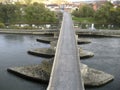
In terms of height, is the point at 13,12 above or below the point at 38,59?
above

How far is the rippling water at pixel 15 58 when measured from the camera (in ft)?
87.4

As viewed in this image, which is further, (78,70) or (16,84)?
(16,84)

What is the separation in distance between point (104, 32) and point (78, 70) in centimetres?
3686

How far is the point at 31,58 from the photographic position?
1468 inches

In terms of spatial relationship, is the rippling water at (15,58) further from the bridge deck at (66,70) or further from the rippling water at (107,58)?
the rippling water at (107,58)

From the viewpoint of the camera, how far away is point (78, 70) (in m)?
24.2

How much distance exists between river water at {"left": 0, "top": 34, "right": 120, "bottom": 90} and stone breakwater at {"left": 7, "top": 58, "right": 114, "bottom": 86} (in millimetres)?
581

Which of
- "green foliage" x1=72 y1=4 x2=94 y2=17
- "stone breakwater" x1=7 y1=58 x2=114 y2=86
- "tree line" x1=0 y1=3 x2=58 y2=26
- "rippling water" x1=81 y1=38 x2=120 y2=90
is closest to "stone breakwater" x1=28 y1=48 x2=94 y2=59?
"rippling water" x1=81 y1=38 x2=120 y2=90

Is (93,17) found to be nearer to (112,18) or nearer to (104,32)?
(112,18)

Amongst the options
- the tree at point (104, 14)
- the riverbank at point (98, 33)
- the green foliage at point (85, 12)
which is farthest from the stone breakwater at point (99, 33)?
the green foliage at point (85, 12)

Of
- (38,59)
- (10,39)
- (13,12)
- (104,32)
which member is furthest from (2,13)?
(38,59)

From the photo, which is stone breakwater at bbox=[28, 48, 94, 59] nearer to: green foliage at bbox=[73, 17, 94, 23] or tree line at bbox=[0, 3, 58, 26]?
tree line at bbox=[0, 3, 58, 26]

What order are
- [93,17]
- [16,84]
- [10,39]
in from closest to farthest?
[16,84], [10,39], [93,17]

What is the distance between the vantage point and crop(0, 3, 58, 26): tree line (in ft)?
231
